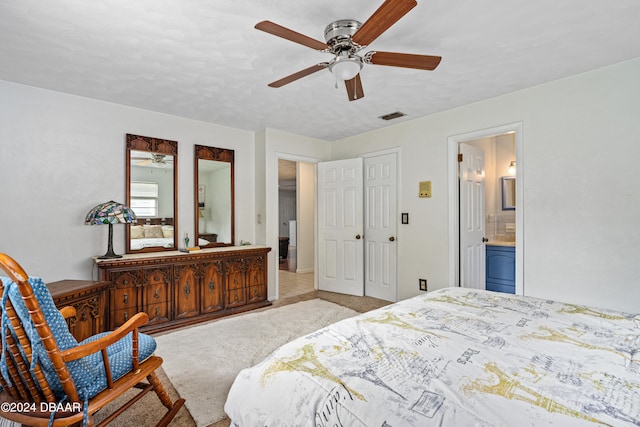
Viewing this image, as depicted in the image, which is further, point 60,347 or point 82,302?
point 82,302

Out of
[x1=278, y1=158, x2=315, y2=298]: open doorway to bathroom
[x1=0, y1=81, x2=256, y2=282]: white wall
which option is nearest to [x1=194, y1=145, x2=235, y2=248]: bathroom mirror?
[x1=0, y1=81, x2=256, y2=282]: white wall

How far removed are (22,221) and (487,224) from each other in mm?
5698

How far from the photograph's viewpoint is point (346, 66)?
194 cm

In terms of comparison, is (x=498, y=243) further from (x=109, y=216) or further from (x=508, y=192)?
(x=109, y=216)

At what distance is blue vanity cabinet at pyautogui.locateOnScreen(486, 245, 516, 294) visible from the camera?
13.3 feet

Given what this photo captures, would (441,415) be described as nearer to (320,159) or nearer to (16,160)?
(16,160)

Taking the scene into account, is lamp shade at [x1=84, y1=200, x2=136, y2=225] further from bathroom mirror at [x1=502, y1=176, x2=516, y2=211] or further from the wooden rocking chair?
bathroom mirror at [x1=502, y1=176, x2=516, y2=211]

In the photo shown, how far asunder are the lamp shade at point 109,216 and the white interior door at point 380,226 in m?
3.02

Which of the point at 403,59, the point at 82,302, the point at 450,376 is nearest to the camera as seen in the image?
the point at 450,376

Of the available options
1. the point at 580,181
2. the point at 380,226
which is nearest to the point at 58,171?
the point at 380,226

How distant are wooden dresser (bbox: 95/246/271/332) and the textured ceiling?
1.71 m

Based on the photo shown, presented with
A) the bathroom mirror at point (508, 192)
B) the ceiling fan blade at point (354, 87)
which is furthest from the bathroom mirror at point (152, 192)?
the bathroom mirror at point (508, 192)

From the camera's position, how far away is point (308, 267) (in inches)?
263

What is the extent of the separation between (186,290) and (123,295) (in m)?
0.60
